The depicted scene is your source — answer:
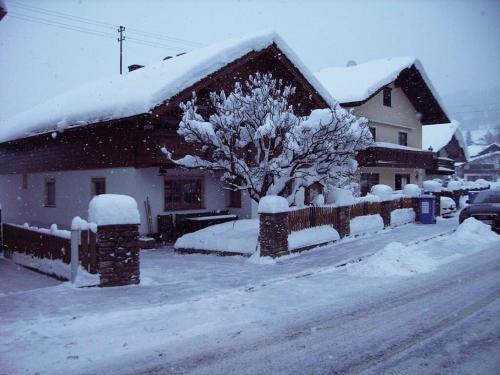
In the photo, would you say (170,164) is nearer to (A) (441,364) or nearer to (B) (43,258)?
(B) (43,258)

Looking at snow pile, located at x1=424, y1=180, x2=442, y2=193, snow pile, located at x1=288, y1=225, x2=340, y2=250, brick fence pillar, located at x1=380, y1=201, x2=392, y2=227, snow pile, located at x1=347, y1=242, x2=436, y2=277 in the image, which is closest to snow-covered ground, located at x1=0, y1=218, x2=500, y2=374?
snow pile, located at x1=347, y1=242, x2=436, y2=277

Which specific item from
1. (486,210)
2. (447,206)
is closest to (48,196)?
(486,210)

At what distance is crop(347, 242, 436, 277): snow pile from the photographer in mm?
9008

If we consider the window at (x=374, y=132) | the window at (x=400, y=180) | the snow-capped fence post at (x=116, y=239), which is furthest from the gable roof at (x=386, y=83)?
the snow-capped fence post at (x=116, y=239)

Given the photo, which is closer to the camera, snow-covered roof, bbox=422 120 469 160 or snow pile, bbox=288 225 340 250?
snow pile, bbox=288 225 340 250

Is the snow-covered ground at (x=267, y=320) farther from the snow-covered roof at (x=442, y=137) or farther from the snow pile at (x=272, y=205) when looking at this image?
the snow-covered roof at (x=442, y=137)

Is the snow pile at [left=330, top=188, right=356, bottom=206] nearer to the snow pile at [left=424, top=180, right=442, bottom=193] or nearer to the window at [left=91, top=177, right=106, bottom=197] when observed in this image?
the snow pile at [left=424, top=180, right=442, bottom=193]

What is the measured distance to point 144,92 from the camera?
13648 mm

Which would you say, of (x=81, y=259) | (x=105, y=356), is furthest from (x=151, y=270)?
(x=105, y=356)

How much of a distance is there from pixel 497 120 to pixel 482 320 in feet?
673

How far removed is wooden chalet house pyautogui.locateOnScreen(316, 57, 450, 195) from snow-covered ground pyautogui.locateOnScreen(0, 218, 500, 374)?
14.6 meters

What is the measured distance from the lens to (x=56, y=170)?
18109 mm

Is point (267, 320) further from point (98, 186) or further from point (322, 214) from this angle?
point (98, 186)

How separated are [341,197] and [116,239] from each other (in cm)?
803
